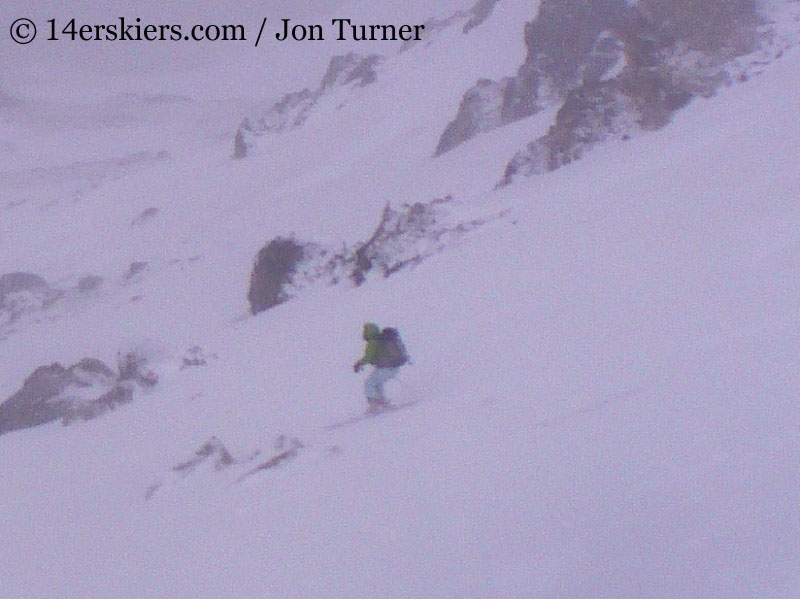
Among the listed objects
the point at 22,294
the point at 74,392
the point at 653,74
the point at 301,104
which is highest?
the point at 301,104

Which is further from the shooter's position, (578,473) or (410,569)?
(578,473)

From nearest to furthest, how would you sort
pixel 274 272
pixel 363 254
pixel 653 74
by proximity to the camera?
1. pixel 363 254
2. pixel 274 272
3. pixel 653 74

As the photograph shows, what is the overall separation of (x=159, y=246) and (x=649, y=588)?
27900mm

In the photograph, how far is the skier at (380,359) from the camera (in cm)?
776

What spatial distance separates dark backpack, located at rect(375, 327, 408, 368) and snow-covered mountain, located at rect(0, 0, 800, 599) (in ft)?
1.28

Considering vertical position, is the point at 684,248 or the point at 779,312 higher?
the point at 684,248

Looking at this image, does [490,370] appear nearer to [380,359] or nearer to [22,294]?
[380,359]

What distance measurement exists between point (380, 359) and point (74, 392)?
24.8 ft

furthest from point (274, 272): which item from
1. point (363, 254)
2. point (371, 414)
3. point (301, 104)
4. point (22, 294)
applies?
point (301, 104)

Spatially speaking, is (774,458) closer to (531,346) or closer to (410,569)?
(410,569)

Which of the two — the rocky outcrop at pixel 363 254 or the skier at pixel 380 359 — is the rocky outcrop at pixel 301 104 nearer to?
the rocky outcrop at pixel 363 254

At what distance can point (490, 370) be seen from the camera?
24.7 feet

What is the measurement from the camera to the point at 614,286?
8.73m

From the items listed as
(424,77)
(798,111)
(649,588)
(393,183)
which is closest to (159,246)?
(393,183)
